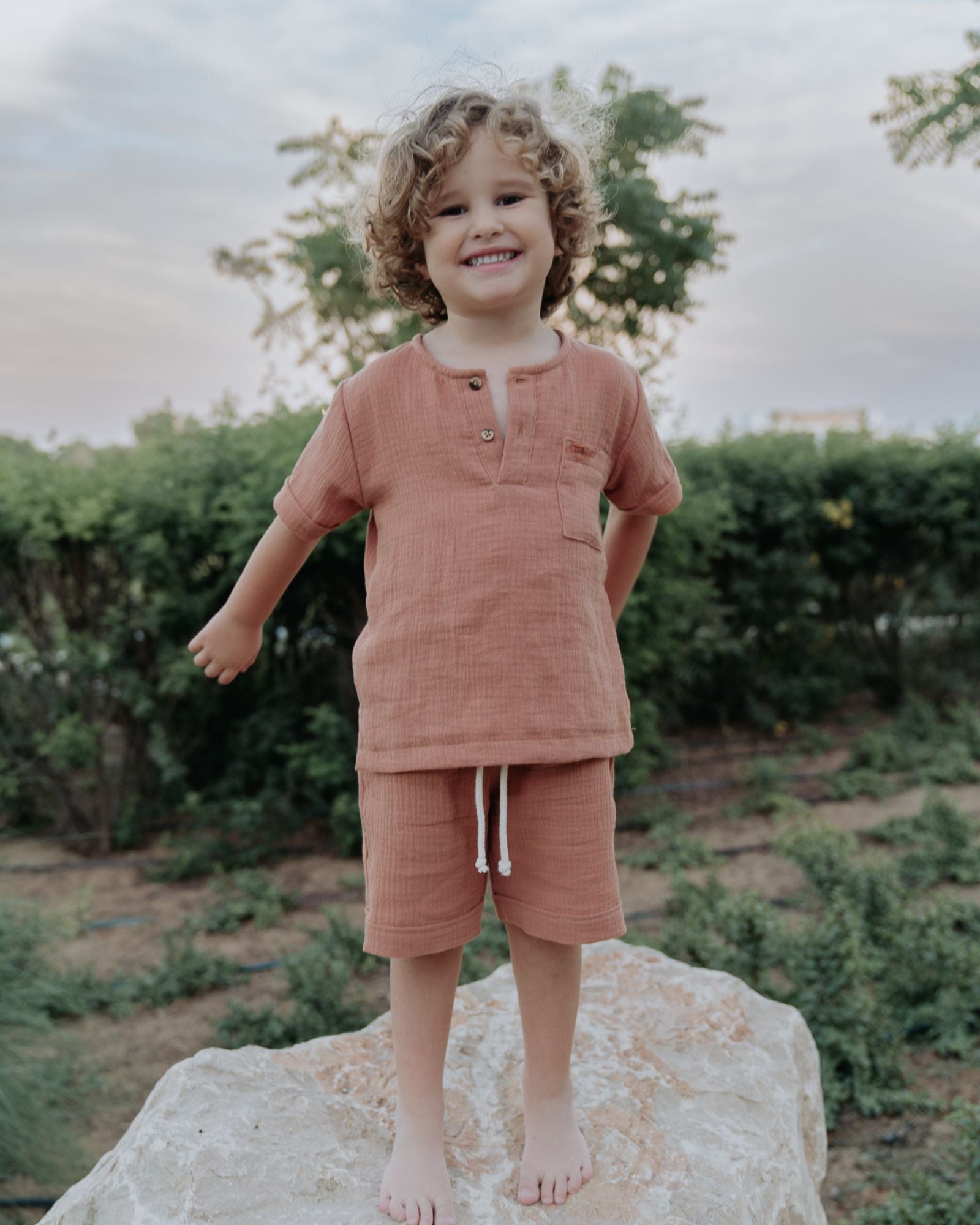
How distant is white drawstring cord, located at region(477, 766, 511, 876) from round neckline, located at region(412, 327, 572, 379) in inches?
28.1

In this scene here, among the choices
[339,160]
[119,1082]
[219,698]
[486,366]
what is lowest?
[119,1082]

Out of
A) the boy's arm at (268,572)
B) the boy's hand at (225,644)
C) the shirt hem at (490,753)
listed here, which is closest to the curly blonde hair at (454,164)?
the boy's arm at (268,572)

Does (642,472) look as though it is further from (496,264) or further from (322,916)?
(322,916)

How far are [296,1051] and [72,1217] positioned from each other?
632mm

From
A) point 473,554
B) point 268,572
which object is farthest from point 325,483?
point 473,554

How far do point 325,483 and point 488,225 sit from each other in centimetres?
55

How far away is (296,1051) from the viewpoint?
2.44 metres

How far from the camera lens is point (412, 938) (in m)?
1.91

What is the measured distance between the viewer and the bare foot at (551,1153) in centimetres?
197

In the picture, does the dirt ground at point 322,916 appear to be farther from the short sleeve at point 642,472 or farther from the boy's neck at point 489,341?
the boy's neck at point 489,341

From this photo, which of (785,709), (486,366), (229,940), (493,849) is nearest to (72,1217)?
(493,849)

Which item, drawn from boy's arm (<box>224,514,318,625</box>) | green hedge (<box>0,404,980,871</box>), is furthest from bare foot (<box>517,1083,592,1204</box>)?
green hedge (<box>0,404,980,871</box>)

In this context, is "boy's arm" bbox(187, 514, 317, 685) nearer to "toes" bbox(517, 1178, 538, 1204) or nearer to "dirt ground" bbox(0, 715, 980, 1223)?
"toes" bbox(517, 1178, 538, 1204)

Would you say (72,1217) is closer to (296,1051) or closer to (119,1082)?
(296,1051)
